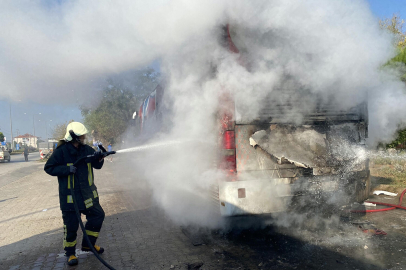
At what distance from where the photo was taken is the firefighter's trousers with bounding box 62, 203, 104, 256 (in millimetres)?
3725

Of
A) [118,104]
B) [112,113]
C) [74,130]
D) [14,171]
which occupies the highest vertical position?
[118,104]

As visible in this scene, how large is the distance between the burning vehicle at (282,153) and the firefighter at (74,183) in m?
1.62

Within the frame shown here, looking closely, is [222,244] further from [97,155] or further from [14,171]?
[14,171]

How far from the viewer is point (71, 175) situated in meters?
3.71

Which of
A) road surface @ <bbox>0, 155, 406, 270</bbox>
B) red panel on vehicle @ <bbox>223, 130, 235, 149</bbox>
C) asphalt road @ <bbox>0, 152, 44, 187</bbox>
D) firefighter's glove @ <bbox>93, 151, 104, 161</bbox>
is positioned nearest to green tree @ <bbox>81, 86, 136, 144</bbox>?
asphalt road @ <bbox>0, 152, 44, 187</bbox>

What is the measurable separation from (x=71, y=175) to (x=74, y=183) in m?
0.11

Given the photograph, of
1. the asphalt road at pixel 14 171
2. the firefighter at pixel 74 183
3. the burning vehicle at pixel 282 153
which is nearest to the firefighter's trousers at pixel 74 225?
the firefighter at pixel 74 183

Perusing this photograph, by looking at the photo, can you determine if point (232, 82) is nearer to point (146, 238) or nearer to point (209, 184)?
point (209, 184)

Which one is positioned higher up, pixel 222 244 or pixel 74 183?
pixel 74 183

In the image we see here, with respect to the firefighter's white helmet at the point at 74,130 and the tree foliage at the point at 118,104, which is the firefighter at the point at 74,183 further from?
the tree foliage at the point at 118,104

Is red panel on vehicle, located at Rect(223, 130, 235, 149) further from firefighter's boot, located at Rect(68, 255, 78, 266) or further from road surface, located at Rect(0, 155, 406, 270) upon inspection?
firefighter's boot, located at Rect(68, 255, 78, 266)

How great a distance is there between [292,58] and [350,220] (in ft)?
8.91

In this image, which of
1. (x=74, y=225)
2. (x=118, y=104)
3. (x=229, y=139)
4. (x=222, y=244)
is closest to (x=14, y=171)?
(x=118, y=104)

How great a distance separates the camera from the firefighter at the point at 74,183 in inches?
145
